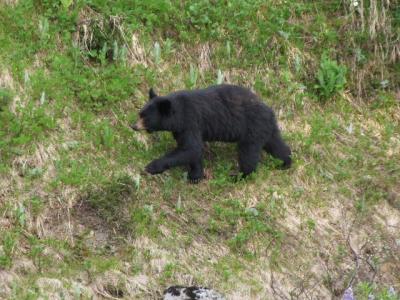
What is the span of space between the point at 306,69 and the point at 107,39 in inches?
101

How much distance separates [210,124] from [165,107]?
1.94ft

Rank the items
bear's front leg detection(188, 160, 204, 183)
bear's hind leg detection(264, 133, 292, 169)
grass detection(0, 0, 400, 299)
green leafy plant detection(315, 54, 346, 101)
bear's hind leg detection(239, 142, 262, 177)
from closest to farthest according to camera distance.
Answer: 1. grass detection(0, 0, 400, 299)
2. bear's front leg detection(188, 160, 204, 183)
3. bear's hind leg detection(239, 142, 262, 177)
4. bear's hind leg detection(264, 133, 292, 169)
5. green leafy plant detection(315, 54, 346, 101)

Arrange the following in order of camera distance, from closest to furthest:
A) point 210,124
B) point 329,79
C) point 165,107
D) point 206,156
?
point 165,107 → point 210,124 → point 206,156 → point 329,79

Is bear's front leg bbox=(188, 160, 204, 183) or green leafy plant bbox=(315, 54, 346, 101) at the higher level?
green leafy plant bbox=(315, 54, 346, 101)

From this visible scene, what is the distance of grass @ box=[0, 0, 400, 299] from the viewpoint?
7438 millimetres

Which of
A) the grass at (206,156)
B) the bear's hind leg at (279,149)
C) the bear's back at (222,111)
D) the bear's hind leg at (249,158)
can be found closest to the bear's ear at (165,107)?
the bear's back at (222,111)

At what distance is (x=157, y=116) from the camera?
8344mm

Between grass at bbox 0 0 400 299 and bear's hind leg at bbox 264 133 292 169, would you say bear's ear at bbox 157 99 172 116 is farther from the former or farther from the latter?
bear's hind leg at bbox 264 133 292 169

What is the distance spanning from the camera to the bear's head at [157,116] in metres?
8.30

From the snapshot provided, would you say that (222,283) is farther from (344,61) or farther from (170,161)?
(344,61)

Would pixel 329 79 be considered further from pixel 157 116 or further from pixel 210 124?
pixel 157 116

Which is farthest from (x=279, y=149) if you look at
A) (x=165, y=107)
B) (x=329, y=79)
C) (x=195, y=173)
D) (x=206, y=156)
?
(x=329, y=79)

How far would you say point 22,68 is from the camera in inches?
344

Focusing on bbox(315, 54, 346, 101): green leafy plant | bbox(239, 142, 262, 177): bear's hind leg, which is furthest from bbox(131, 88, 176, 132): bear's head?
bbox(315, 54, 346, 101): green leafy plant
